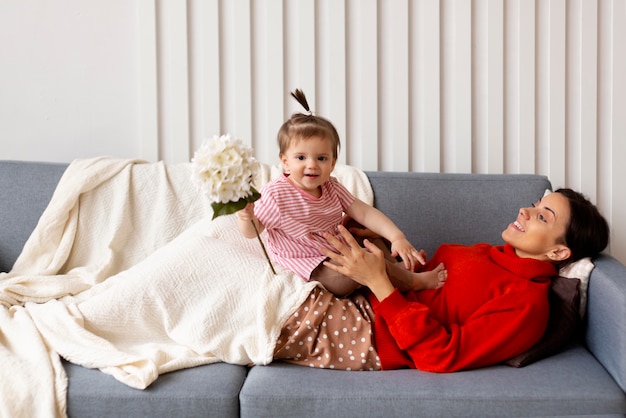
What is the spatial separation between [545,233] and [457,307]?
12.6 inches

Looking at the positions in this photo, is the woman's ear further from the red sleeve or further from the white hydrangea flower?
the white hydrangea flower

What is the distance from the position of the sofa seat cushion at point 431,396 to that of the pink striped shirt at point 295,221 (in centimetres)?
37

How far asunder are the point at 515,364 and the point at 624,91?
1503mm

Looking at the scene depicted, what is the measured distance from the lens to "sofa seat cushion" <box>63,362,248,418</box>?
4.89 feet

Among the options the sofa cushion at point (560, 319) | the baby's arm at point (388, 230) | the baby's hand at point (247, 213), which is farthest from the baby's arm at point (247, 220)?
the sofa cushion at point (560, 319)

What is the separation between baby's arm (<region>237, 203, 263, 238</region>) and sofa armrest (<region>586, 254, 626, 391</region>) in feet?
2.96

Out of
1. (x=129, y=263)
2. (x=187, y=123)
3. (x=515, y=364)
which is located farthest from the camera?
(x=187, y=123)

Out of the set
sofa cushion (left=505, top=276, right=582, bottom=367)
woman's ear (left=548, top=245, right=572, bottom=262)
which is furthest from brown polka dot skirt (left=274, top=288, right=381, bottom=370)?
woman's ear (left=548, top=245, right=572, bottom=262)

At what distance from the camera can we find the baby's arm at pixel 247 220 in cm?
164

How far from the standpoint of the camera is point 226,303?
176 cm

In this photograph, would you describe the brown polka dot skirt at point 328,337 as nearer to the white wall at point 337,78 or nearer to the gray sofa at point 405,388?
the gray sofa at point 405,388

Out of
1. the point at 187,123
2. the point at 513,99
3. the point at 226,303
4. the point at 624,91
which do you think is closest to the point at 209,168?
the point at 226,303

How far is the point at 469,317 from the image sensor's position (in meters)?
1.71

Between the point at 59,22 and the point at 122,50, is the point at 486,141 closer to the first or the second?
the point at 122,50
